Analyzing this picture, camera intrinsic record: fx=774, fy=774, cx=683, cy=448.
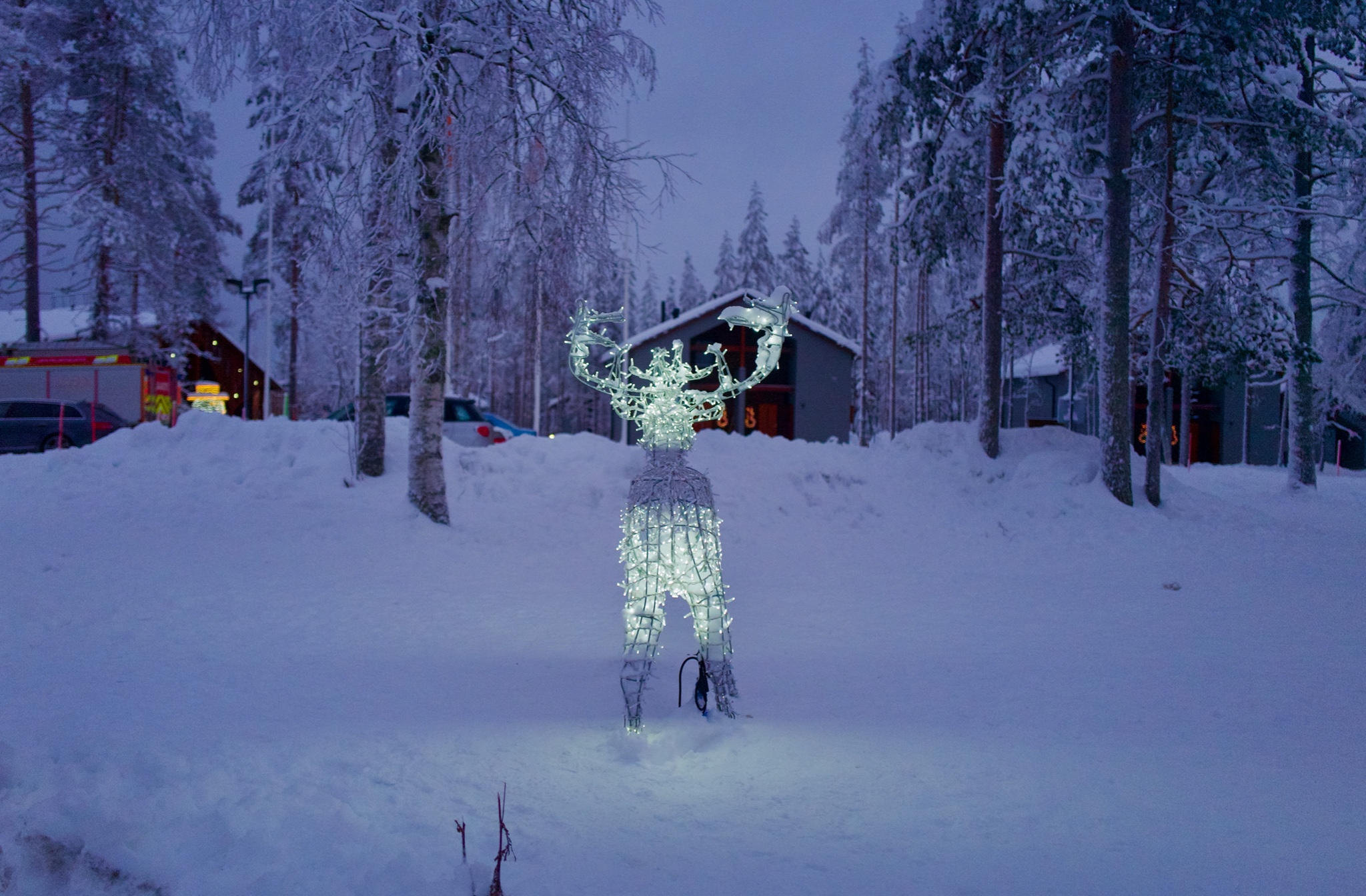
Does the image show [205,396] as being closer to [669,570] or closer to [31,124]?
[31,124]

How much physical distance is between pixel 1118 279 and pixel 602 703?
12.3 m

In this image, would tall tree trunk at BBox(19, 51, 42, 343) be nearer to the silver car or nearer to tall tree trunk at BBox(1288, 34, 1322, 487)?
the silver car

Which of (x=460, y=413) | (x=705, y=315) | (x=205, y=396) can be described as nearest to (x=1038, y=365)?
(x=705, y=315)

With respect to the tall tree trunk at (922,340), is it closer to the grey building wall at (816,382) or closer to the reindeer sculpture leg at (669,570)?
the grey building wall at (816,382)

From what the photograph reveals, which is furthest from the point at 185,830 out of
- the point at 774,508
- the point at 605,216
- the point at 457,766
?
the point at 774,508

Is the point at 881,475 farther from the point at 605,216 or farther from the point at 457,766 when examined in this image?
the point at 457,766

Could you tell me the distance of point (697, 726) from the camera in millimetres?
4582

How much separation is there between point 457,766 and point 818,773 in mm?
1871

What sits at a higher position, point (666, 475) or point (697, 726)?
point (666, 475)

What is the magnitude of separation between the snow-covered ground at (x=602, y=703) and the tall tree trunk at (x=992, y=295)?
3.27 m

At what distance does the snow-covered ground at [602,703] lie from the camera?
3.09 meters

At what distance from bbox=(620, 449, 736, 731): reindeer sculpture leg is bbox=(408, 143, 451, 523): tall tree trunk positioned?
20.0 ft

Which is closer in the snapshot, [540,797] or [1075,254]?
[540,797]

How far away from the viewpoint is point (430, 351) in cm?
1005
